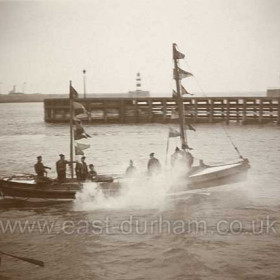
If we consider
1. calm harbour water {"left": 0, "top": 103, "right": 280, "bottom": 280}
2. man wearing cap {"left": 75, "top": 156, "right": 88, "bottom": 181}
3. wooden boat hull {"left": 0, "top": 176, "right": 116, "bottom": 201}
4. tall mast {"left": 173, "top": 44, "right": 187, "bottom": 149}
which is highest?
tall mast {"left": 173, "top": 44, "right": 187, "bottom": 149}

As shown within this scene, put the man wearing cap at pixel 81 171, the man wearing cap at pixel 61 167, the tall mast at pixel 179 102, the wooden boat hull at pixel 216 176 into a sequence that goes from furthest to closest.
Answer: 1. the tall mast at pixel 179 102
2. the wooden boat hull at pixel 216 176
3. the man wearing cap at pixel 81 171
4. the man wearing cap at pixel 61 167

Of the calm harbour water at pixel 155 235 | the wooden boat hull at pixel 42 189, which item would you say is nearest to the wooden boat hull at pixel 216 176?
the calm harbour water at pixel 155 235

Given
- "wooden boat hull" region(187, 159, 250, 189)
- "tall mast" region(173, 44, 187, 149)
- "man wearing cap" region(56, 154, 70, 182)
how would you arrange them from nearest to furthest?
"man wearing cap" region(56, 154, 70, 182) → "wooden boat hull" region(187, 159, 250, 189) → "tall mast" region(173, 44, 187, 149)

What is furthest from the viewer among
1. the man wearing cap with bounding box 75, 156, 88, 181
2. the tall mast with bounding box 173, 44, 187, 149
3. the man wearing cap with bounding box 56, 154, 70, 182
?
the tall mast with bounding box 173, 44, 187, 149

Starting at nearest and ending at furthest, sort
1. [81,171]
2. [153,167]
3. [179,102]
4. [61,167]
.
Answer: [61,167] < [81,171] < [153,167] < [179,102]

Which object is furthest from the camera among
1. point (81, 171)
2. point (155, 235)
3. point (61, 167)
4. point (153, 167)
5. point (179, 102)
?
point (179, 102)

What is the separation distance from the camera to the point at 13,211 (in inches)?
698

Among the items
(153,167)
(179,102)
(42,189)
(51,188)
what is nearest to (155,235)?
(153,167)

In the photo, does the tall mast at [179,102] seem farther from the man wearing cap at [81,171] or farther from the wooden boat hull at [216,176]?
the man wearing cap at [81,171]

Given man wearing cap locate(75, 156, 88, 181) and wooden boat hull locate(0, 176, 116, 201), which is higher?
man wearing cap locate(75, 156, 88, 181)

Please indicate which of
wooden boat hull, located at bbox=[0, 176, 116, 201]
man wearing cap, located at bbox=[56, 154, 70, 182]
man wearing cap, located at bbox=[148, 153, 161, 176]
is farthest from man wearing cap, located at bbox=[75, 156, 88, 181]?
man wearing cap, located at bbox=[148, 153, 161, 176]

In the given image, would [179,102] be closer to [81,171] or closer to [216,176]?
[216,176]

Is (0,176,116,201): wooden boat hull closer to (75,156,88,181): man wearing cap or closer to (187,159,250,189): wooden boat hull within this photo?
(75,156,88,181): man wearing cap

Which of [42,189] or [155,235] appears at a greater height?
[42,189]
